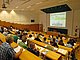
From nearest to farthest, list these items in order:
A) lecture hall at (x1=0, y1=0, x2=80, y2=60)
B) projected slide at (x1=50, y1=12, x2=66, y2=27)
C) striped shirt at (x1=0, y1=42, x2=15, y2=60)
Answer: striped shirt at (x1=0, y1=42, x2=15, y2=60) < lecture hall at (x1=0, y1=0, x2=80, y2=60) < projected slide at (x1=50, y1=12, x2=66, y2=27)

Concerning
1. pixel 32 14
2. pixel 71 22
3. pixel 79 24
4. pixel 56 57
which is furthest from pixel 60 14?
pixel 56 57

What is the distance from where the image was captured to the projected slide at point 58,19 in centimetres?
1665

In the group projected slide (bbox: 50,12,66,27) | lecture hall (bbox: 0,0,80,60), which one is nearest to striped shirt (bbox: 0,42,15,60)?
lecture hall (bbox: 0,0,80,60)

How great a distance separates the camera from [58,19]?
58.0 ft

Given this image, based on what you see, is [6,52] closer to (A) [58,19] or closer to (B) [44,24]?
(A) [58,19]

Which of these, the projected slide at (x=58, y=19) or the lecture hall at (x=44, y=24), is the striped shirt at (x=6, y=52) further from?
the projected slide at (x=58, y=19)

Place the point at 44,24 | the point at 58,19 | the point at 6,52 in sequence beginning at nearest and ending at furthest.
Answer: the point at 6,52, the point at 58,19, the point at 44,24

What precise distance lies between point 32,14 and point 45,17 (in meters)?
3.25

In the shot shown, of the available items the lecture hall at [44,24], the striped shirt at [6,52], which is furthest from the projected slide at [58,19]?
the striped shirt at [6,52]

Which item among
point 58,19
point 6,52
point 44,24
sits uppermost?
point 58,19

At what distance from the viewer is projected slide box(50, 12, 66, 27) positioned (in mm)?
16653

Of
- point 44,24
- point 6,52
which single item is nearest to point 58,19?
point 44,24

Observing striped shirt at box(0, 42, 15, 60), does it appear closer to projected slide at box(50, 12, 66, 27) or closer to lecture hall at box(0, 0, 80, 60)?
lecture hall at box(0, 0, 80, 60)

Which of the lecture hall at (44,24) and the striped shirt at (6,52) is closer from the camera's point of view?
the striped shirt at (6,52)
